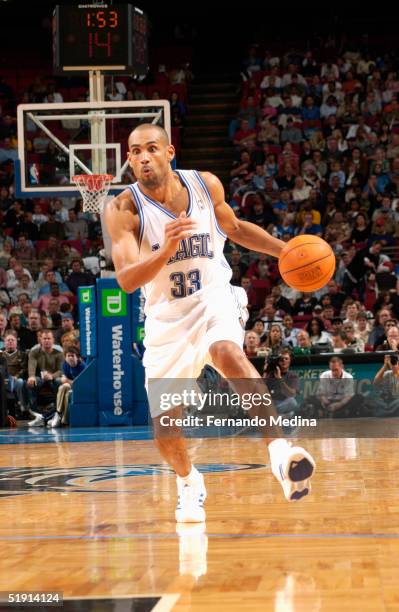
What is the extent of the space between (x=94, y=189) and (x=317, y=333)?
3.99 m

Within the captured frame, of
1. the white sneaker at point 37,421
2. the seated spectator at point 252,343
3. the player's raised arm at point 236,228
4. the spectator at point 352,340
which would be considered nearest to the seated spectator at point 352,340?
the spectator at point 352,340

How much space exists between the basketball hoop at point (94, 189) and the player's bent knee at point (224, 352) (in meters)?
8.00

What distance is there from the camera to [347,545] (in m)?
4.40

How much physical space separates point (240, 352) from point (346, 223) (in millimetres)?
13221

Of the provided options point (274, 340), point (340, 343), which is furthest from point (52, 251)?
point (340, 343)

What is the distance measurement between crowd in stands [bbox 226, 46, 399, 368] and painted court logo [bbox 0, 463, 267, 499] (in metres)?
5.13

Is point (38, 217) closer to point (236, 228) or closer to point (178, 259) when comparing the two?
point (236, 228)

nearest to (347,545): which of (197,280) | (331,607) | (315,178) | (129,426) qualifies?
(331,607)

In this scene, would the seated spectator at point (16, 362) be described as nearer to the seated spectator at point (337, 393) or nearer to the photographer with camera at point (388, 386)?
the seated spectator at point (337, 393)

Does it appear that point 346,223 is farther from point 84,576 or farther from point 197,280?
point 84,576

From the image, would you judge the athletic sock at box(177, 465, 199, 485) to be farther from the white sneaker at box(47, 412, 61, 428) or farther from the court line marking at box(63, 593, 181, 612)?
the white sneaker at box(47, 412, 61, 428)

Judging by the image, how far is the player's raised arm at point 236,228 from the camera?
18.7 ft

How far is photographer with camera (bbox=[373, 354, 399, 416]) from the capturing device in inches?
488

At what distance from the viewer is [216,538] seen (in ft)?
15.6
